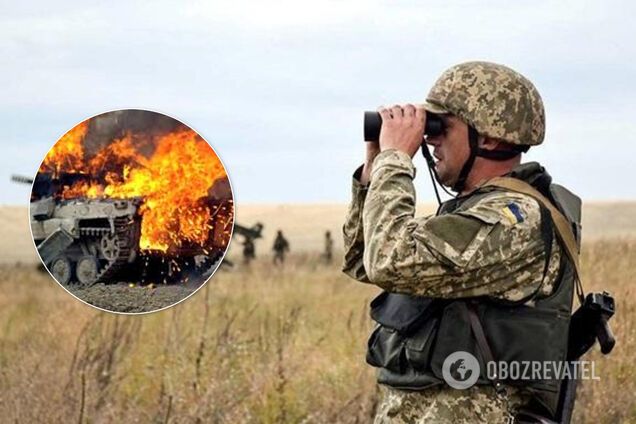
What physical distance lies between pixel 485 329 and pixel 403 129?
64 cm

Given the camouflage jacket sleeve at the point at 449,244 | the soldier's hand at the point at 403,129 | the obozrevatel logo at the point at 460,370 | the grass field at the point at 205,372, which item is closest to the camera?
the camouflage jacket sleeve at the point at 449,244

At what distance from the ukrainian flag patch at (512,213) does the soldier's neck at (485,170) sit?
216 millimetres

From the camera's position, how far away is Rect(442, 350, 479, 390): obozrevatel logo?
3359 mm

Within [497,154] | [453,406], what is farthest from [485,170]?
[453,406]

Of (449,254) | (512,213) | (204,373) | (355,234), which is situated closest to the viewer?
(449,254)

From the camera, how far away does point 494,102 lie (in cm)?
353

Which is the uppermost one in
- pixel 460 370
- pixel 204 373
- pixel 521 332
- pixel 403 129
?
pixel 403 129

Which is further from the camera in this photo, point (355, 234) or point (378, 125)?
point (355, 234)

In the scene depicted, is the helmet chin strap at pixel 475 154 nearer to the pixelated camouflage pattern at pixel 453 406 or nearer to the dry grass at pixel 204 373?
the pixelated camouflage pattern at pixel 453 406

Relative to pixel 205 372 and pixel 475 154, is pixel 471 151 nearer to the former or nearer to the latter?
pixel 475 154

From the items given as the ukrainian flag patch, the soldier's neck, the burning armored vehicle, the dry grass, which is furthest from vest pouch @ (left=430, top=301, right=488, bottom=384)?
the dry grass

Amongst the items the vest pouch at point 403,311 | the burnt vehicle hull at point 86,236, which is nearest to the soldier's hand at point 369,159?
the vest pouch at point 403,311

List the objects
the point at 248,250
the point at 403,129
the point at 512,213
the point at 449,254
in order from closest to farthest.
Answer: the point at 449,254, the point at 512,213, the point at 403,129, the point at 248,250

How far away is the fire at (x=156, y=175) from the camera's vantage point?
12.1 ft
